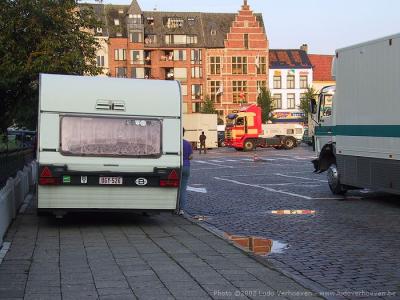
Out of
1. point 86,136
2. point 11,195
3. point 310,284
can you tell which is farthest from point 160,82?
point 310,284

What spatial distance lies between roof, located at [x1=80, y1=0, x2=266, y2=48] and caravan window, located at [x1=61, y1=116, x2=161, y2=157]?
286 feet

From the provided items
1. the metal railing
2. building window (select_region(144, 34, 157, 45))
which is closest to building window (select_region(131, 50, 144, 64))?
building window (select_region(144, 34, 157, 45))

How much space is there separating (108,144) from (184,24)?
9131cm

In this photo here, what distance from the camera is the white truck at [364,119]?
14414 mm

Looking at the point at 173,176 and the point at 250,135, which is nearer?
the point at 173,176

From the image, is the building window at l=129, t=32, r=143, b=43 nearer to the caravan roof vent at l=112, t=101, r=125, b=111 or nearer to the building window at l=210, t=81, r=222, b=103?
the building window at l=210, t=81, r=222, b=103

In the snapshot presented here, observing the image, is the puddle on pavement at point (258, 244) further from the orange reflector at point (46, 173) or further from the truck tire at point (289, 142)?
the truck tire at point (289, 142)

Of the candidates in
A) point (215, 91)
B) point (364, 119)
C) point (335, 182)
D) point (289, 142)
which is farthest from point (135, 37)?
point (364, 119)

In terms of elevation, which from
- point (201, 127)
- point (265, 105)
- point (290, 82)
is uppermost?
point (290, 82)

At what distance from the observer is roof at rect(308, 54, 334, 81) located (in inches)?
4139

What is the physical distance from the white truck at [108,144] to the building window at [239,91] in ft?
288

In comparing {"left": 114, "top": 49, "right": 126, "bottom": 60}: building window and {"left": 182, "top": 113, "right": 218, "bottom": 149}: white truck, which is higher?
{"left": 114, "top": 49, "right": 126, "bottom": 60}: building window

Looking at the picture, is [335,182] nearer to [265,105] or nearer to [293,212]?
[293,212]

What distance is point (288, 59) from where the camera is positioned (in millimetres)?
102875
